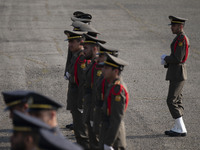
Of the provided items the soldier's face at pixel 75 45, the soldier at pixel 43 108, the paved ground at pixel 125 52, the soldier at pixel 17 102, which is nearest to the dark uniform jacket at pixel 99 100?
the soldier's face at pixel 75 45

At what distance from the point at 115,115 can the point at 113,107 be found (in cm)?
12

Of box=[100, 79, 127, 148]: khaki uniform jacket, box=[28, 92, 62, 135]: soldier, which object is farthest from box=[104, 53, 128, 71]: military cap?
box=[28, 92, 62, 135]: soldier

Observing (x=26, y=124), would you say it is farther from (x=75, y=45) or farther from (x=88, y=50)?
(x=75, y=45)

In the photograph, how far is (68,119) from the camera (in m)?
9.30

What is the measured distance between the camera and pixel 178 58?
846cm

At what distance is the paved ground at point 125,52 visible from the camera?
8977mm

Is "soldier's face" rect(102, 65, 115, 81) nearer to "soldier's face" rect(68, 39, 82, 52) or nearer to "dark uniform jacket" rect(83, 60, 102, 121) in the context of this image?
"dark uniform jacket" rect(83, 60, 102, 121)

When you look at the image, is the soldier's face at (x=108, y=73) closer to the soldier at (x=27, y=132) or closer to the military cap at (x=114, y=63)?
the military cap at (x=114, y=63)

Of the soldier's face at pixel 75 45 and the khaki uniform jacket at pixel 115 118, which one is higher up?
the soldier's face at pixel 75 45

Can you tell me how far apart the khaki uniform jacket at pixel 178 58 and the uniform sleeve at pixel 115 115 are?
2940 millimetres

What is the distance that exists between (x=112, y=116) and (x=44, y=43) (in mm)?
10806

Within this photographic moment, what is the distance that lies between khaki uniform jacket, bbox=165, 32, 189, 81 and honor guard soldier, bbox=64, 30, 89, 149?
1.94m

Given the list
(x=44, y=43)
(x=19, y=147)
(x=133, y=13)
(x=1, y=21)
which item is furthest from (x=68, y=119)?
(x=133, y=13)

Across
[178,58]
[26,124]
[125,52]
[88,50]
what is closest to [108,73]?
[88,50]
